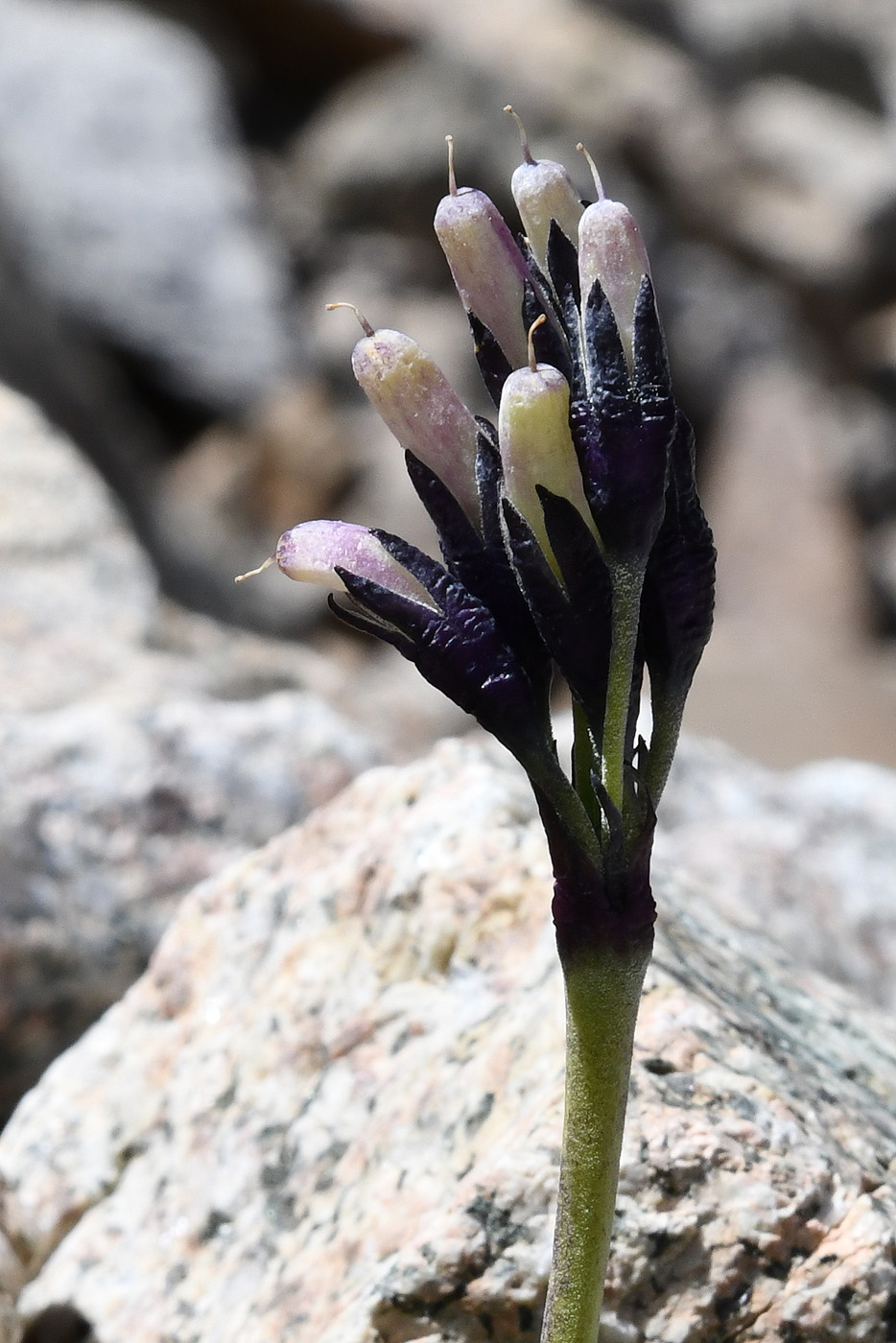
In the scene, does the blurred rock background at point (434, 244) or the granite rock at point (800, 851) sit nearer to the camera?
the granite rock at point (800, 851)

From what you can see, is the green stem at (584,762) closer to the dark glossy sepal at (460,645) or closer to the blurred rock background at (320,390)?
the dark glossy sepal at (460,645)

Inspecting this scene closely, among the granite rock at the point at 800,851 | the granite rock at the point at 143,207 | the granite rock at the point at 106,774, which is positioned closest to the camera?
the granite rock at the point at 106,774

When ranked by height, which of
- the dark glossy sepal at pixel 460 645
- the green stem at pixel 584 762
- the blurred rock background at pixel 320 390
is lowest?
the green stem at pixel 584 762

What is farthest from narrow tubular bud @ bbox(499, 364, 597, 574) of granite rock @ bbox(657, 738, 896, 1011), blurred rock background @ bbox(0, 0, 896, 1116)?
blurred rock background @ bbox(0, 0, 896, 1116)

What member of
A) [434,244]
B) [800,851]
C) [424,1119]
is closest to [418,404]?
[424,1119]

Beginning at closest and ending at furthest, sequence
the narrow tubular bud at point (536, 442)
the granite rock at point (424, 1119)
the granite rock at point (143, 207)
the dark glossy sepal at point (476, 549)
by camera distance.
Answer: the narrow tubular bud at point (536, 442), the dark glossy sepal at point (476, 549), the granite rock at point (424, 1119), the granite rock at point (143, 207)

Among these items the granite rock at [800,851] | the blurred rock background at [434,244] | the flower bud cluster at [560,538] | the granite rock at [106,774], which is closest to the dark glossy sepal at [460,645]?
the flower bud cluster at [560,538]

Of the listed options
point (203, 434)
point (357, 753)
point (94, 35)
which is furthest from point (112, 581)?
point (94, 35)

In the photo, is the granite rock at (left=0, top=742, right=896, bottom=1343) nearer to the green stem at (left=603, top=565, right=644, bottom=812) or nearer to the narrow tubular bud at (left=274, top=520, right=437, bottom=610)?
the green stem at (left=603, top=565, right=644, bottom=812)
